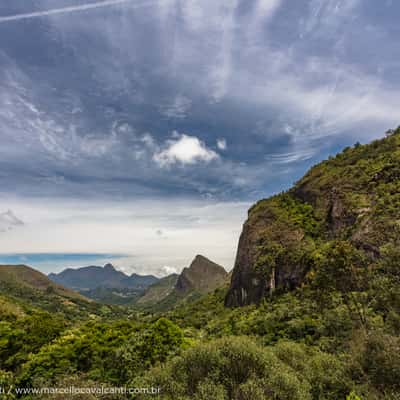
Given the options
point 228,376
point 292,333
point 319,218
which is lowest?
point 292,333

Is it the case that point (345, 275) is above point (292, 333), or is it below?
above

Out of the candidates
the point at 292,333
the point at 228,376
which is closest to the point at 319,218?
the point at 292,333

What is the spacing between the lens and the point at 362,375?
591 inches

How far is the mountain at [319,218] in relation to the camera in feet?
129

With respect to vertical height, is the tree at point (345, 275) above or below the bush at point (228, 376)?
above

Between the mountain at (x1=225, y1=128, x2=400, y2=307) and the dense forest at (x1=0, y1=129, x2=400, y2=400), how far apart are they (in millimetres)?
247

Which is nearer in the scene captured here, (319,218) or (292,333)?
(292,333)

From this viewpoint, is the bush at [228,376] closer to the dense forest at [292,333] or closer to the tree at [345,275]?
the dense forest at [292,333]

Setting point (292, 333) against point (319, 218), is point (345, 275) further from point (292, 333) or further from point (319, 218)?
point (319, 218)

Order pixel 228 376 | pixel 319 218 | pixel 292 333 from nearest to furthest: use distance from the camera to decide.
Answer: pixel 228 376
pixel 292 333
pixel 319 218

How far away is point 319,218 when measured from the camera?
5675 cm

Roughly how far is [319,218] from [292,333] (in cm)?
A: 3362

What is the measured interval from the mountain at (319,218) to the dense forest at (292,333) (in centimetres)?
25

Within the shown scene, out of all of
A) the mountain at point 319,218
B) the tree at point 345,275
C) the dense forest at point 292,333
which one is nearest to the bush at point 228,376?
the dense forest at point 292,333
